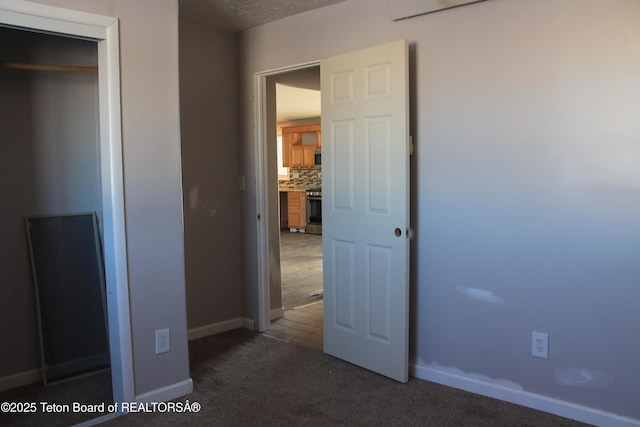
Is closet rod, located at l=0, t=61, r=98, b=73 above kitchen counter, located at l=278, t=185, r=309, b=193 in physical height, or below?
above

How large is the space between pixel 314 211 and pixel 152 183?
6.90 meters

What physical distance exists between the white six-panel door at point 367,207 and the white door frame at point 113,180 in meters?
1.32

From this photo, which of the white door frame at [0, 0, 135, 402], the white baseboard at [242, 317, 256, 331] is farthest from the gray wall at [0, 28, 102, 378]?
the white baseboard at [242, 317, 256, 331]

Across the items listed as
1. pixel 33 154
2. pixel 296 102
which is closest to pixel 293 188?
pixel 296 102

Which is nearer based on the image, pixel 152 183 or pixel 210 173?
pixel 152 183

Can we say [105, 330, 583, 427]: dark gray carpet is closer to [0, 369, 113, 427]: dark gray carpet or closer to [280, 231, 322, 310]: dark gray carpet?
[0, 369, 113, 427]: dark gray carpet

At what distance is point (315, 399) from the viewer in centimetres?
272

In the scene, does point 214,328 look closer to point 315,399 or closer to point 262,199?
point 262,199

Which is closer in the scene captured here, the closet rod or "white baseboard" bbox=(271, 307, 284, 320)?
the closet rod

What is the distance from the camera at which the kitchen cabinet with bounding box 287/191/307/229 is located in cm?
966

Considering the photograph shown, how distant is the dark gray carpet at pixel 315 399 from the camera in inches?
97.5

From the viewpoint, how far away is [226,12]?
134 inches

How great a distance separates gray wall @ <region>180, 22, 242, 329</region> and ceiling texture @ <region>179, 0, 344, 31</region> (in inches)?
6.5

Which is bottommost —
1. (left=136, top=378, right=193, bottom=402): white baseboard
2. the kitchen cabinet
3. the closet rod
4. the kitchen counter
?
(left=136, top=378, right=193, bottom=402): white baseboard
